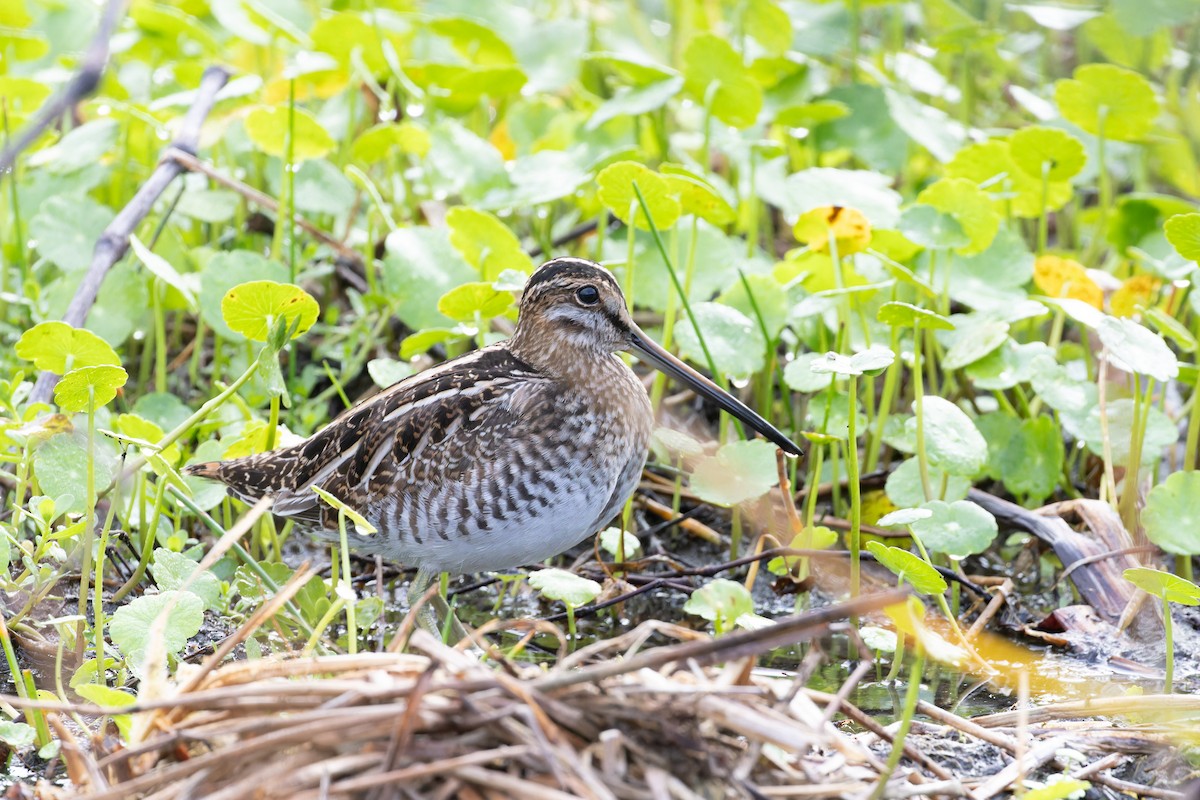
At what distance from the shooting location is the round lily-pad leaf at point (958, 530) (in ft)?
11.6

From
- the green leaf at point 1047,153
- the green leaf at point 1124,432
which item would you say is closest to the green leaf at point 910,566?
the green leaf at point 1124,432

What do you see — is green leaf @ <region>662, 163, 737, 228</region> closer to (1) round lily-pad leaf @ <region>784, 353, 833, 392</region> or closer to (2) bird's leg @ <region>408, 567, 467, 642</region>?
(1) round lily-pad leaf @ <region>784, 353, 833, 392</region>

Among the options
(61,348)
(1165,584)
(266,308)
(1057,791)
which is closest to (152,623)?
(61,348)

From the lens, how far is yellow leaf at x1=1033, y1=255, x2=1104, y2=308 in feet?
14.8

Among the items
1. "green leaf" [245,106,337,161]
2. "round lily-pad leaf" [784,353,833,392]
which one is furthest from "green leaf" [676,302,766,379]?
"green leaf" [245,106,337,161]

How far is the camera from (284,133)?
4.69 m

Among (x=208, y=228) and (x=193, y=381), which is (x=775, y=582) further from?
(x=208, y=228)

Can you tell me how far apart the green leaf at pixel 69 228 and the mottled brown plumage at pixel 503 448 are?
123cm

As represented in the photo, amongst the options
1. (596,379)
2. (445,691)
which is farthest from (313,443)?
(445,691)

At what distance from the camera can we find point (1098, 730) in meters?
3.19

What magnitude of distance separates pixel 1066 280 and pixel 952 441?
43.7 inches

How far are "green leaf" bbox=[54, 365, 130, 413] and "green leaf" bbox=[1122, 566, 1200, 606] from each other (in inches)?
87.3

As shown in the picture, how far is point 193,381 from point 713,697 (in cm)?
277

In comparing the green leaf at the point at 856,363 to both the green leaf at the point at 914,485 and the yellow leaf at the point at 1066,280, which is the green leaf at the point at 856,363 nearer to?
the green leaf at the point at 914,485
